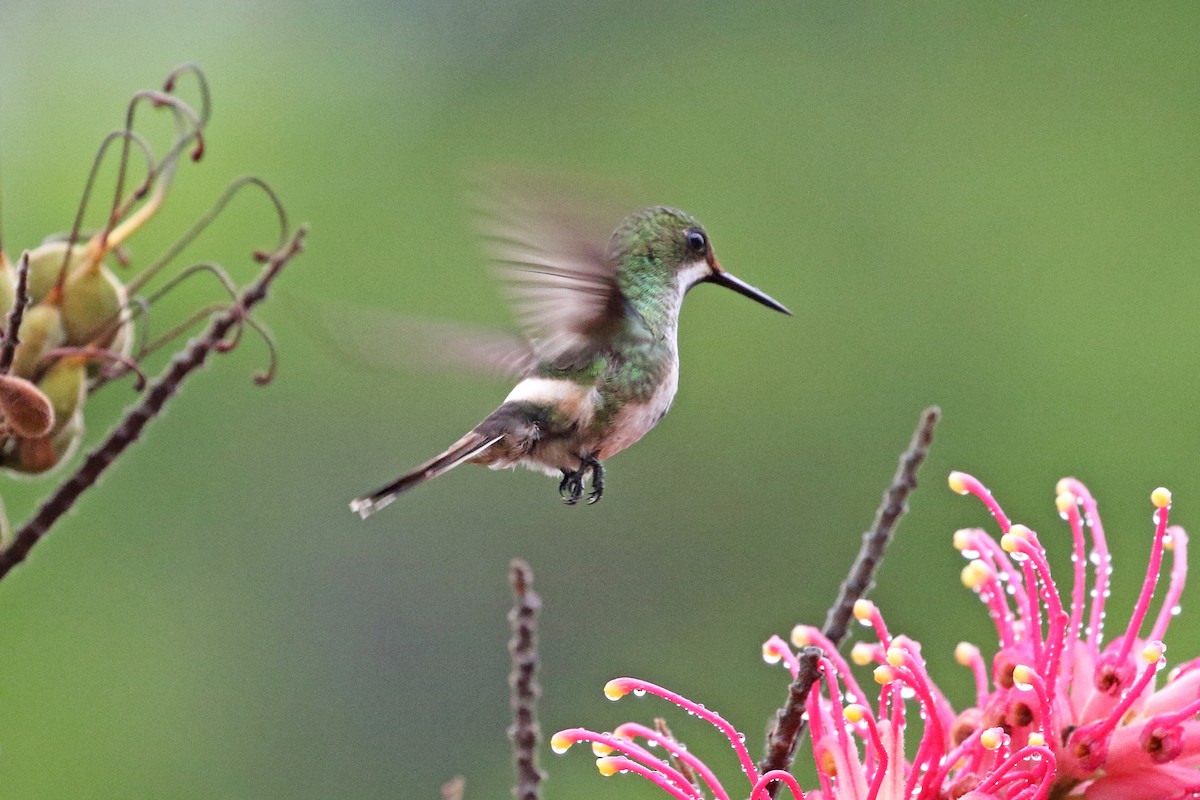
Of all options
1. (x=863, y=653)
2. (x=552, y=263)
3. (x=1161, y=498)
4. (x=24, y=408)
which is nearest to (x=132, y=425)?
(x=24, y=408)

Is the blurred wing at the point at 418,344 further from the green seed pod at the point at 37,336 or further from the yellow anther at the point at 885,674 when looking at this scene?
the yellow anther at the point at 885,674

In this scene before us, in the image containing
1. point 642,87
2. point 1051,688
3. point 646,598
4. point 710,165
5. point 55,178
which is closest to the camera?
point 1051,688

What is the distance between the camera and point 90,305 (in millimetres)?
1089

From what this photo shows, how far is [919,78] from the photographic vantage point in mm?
5320

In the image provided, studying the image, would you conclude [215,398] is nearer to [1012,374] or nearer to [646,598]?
[646,598]

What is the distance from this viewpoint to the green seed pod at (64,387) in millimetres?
1044

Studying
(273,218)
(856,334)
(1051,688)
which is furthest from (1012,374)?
(1051,688)

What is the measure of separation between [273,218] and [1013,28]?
9.02 ft

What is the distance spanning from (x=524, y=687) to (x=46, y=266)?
1.55 feet

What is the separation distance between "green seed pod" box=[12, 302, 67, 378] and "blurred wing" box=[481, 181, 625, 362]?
334mm

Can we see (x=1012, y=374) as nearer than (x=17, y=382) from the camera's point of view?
No

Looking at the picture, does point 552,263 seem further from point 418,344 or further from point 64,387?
point 64,387

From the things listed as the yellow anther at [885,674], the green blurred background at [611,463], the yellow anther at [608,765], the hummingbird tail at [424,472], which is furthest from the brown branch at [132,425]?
the green blurred background at [611,463]

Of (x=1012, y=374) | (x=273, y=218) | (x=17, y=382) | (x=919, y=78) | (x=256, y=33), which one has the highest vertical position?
(x=256, y=33)
